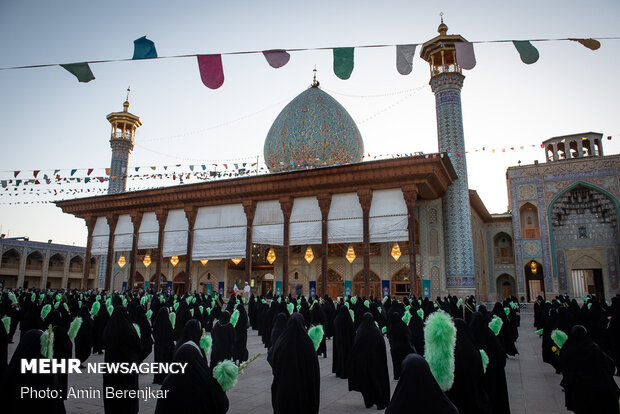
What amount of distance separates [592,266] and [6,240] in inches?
1718

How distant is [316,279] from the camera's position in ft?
70.3

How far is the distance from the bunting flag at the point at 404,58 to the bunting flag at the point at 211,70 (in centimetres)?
332

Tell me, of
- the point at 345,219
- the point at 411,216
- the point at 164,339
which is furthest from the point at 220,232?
the point at 164,339

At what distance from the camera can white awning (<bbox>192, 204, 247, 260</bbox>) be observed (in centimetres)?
2008

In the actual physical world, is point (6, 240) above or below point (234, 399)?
above

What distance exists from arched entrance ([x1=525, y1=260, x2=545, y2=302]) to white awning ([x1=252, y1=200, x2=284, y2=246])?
14723mm

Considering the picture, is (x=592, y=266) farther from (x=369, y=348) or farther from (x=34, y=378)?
(x=34, y=378)

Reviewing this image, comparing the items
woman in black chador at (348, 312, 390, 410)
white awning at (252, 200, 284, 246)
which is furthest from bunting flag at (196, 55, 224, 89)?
white awning at (252, 200, 284, 246)

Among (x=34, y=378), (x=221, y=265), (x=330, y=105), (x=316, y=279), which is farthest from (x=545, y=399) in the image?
(x=221, y=265)

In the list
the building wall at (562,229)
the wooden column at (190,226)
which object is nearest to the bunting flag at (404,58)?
the wooden column at (190,226)

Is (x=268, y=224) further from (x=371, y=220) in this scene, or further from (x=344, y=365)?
(x=344, y=365)

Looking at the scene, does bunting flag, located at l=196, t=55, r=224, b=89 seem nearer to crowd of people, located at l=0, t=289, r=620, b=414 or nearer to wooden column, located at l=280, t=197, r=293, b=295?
crowd of people, located at l=0, t=289, r=620, b=414

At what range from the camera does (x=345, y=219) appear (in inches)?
703

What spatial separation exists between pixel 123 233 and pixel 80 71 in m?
18.0
